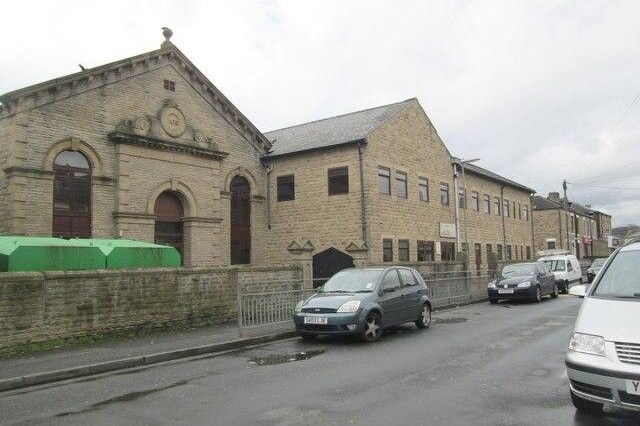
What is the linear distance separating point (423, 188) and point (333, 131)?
599 centimetres

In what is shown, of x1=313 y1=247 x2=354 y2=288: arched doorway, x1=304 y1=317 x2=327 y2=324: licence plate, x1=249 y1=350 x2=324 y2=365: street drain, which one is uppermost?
x1=313 y1=247 x2=354 y2=288: arched doorway

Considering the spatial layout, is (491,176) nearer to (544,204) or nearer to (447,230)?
(447,230)

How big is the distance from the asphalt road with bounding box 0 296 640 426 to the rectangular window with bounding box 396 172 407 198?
1634cm

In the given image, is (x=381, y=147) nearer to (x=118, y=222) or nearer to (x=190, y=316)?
(x=118, y=222)

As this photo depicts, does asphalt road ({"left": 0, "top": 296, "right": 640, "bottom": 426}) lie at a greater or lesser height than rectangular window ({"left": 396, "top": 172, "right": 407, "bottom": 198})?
lesser

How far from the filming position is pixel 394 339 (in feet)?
36.9

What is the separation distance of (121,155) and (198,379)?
549 inches

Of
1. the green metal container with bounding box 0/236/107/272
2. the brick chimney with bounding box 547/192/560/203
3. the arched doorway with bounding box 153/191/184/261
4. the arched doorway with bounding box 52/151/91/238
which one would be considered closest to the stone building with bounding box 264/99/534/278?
the arched doorway with bounding box 153/191/184/261

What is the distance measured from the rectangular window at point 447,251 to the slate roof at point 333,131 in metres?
8.30

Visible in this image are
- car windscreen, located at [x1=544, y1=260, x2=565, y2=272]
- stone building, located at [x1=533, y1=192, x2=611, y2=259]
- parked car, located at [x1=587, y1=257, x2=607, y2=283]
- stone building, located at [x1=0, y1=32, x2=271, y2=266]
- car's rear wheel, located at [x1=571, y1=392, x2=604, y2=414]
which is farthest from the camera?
stone building, located at [x1=533, y1=192, x2=611, y2=259]

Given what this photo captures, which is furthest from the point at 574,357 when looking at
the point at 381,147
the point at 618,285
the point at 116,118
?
the point at 381,147

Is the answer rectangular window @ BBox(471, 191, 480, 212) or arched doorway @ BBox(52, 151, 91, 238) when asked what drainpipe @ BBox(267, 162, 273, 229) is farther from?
rectangular window @ BBox(471, 191, 480, 212)

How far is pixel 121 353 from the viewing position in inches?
384

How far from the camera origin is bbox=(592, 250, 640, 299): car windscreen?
552 centimetres
